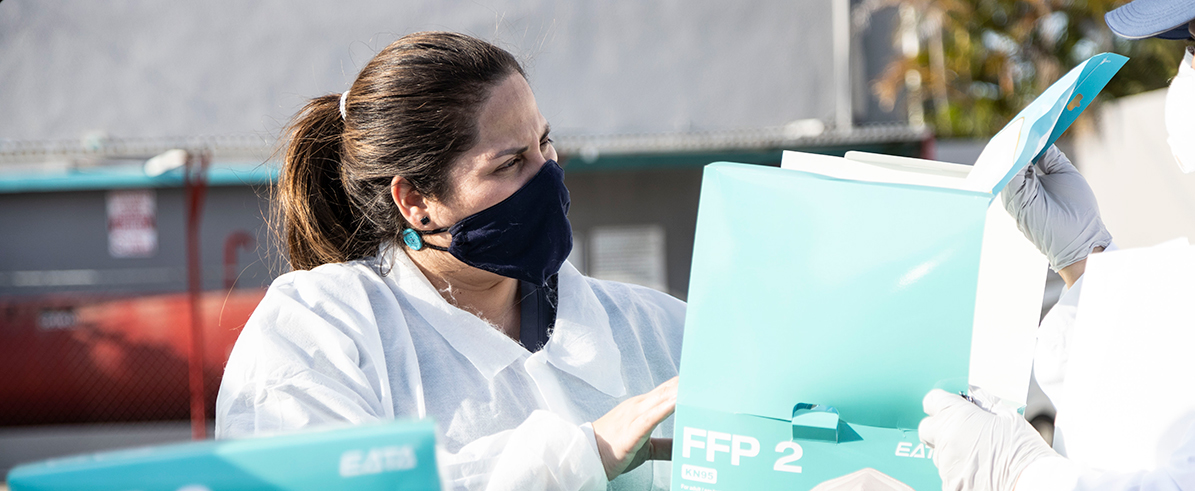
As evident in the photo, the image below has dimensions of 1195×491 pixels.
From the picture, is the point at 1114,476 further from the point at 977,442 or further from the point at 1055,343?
the point at 1055,343

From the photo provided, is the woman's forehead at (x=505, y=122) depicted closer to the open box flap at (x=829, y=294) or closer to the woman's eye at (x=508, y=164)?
the woman's eye at (x=508, y=164)

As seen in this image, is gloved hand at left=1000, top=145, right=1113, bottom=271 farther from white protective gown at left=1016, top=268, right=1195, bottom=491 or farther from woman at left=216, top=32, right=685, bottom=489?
woman at left=216, top=32, right=685, bottom=489

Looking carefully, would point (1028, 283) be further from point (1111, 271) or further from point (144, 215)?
point (144, 215)

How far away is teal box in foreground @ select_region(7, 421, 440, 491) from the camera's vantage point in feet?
2.28

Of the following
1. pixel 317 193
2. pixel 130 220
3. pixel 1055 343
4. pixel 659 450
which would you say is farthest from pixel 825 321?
pixel 130 220

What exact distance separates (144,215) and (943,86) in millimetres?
7186

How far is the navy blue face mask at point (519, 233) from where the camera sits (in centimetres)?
170

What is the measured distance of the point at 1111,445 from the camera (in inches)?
46.7

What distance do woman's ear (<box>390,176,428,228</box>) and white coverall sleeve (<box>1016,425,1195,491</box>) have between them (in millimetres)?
1233

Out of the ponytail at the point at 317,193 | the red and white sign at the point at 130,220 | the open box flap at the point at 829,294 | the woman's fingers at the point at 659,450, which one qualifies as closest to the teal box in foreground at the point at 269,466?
the open box flap at the point at 829,294

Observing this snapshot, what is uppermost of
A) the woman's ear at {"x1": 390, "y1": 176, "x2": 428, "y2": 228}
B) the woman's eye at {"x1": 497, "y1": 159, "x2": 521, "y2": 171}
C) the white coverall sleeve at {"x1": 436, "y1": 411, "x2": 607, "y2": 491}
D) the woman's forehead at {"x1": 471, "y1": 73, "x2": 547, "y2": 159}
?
the woman's forehead at {"x1": 471, "y1": 73, "x2": 547, "y2": 159}

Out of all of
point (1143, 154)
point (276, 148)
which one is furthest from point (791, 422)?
point (1143, 154)

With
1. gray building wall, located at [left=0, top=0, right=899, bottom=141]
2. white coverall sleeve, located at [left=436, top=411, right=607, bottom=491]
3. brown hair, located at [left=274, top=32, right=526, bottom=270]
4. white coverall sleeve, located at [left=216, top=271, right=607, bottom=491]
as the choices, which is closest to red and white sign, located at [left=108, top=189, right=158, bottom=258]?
gray building wall, located at [left=0, top=0, right=899, bottom=141]

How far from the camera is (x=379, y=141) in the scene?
1.69m
